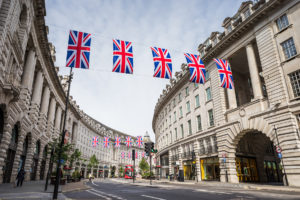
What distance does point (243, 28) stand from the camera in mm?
25625

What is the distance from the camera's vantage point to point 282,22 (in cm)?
2205

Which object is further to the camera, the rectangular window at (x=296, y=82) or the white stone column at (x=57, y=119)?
the white stone column at (x=57, y=119)

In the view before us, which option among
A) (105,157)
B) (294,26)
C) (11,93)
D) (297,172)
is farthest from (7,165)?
(105,157)

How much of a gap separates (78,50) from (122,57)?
2.89m

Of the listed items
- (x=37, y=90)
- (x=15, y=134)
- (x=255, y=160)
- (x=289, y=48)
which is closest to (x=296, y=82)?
(x=289, y=48)

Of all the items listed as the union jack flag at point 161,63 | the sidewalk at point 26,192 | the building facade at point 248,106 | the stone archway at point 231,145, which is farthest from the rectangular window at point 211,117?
the sidewalk at point 26,192

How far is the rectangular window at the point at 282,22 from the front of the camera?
71.1 ft

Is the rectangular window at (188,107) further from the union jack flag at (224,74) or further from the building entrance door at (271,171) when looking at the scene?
the union jack flag at (224,74)

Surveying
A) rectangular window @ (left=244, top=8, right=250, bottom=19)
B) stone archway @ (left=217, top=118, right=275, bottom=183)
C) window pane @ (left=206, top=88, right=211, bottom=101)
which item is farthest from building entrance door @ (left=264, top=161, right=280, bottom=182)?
rectangular window @ (left=244, top=8, right=250, bottom=19)

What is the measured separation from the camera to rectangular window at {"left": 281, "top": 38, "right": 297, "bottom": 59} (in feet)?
68.1

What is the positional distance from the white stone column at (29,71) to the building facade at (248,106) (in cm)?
2337

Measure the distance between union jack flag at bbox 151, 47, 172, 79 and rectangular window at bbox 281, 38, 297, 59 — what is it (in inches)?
526

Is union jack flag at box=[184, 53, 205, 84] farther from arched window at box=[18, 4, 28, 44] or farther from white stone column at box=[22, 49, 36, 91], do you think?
white stone column at box=[22, 49, 36, 91]

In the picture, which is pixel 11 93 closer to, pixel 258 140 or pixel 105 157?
pixel 258 140
